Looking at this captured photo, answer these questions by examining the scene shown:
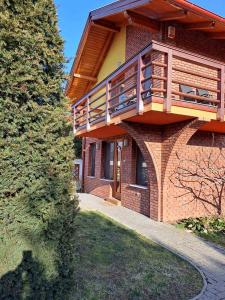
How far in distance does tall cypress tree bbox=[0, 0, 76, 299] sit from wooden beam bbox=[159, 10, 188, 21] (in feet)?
18.6

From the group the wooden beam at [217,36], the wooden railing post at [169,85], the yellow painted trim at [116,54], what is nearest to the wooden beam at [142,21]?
the wooden beam at [217,36]

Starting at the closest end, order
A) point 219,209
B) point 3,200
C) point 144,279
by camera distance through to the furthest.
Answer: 1. point 3,200
2. point 144,279
3. point 219,209

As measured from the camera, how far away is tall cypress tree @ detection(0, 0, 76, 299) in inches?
141

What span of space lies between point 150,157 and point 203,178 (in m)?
2.30

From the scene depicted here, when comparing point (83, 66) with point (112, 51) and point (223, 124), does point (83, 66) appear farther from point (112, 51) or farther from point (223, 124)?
point (223, 124)

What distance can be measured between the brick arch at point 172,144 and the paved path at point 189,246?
2.98 ft

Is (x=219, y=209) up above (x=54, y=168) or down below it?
below

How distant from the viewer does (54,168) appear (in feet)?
12.5

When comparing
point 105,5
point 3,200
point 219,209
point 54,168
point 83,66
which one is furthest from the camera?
point 83,66

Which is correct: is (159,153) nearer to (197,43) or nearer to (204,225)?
(204,225)

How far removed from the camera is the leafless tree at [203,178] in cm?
925

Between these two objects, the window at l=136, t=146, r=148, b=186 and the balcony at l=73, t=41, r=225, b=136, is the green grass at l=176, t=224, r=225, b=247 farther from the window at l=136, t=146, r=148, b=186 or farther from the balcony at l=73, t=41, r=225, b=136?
the balcony at l=73, t=41, r=225, b=136

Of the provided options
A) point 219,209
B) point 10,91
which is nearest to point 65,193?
point 10,91

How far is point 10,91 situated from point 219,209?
28.5 feet
